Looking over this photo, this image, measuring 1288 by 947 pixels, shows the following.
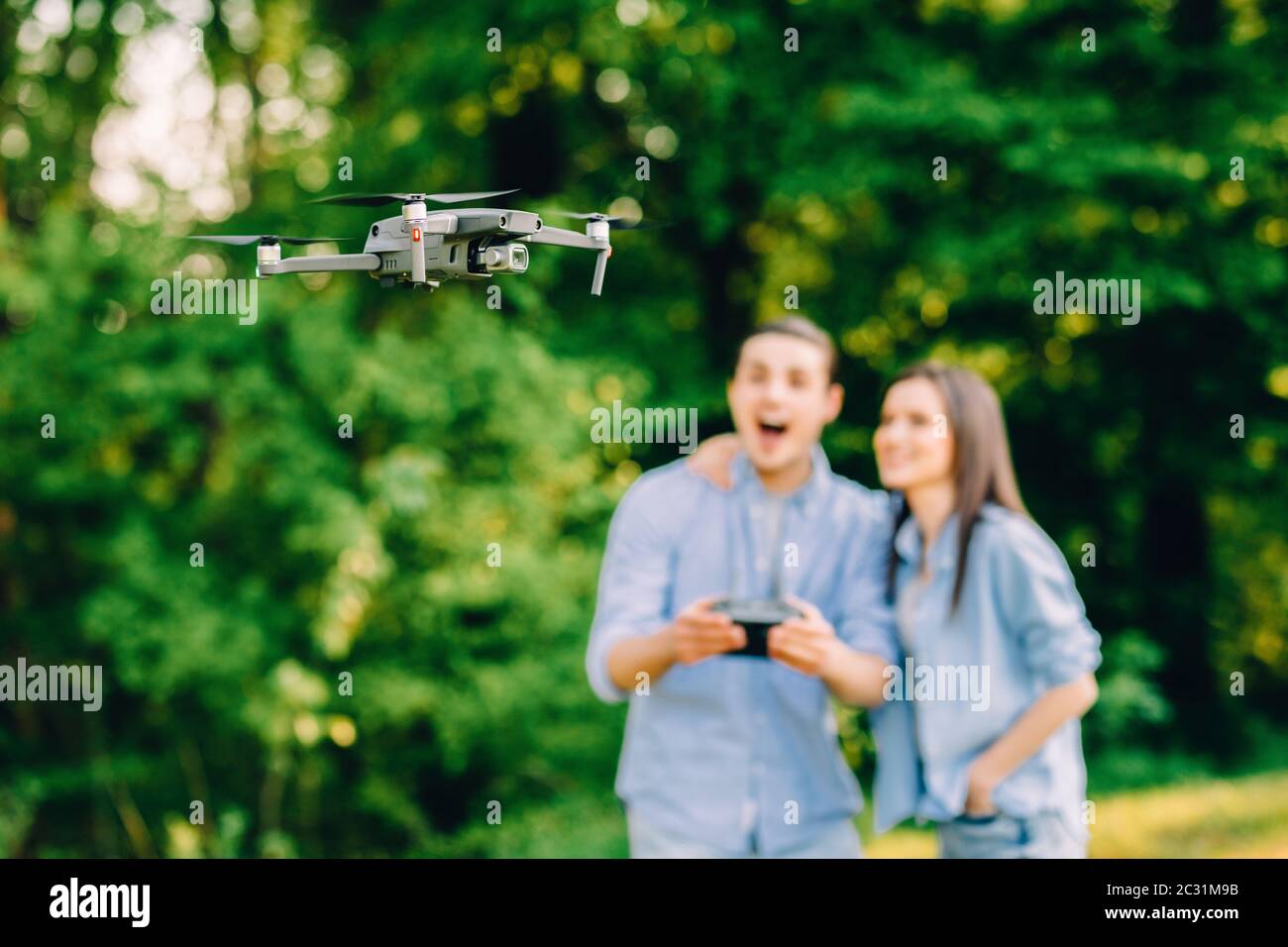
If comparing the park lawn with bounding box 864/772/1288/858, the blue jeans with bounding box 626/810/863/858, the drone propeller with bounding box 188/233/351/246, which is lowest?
the park lawn with bounding box 864/772/1288/858

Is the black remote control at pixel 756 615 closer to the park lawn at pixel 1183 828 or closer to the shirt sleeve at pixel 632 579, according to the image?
the shirt sleeve at pixel 632 579

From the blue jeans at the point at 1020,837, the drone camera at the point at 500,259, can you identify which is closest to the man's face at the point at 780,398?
the blue jeans at the point at 1020,837

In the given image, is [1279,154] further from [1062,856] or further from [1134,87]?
[1062,856]

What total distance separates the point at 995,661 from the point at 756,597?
1.96 ft

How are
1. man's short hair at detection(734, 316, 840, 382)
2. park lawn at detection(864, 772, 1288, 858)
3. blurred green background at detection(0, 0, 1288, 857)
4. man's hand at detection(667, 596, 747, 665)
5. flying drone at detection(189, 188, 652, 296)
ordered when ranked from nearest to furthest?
1. flying drone at detection(189, 188, 652, 296)
2. man's hand at detection(667, 596, 747, 665)
3. man's short hair at detection(734, 316, 840, 382)
4. park lawn at detection(864, 772, 1288, 858)
5. blurred green background at detection(0, 0, 1288, 857)

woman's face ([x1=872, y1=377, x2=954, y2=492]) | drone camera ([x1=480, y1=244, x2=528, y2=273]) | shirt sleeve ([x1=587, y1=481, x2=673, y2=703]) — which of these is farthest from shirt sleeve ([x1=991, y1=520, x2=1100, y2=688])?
drone camera ([x1=480, y1=244, x2=528, y2=273])

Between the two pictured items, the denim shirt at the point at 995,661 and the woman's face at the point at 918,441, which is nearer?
the denim shirt at the point at 995,661

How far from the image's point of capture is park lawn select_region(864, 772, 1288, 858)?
6.04 m

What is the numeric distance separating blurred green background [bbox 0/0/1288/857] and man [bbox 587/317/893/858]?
3.49 meters

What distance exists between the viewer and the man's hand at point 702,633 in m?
2.86

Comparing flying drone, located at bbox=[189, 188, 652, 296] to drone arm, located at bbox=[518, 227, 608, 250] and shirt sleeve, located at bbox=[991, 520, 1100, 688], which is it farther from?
shirt sleeve, located at bbox=[991, 520, 1100, 688]

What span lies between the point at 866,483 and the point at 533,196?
285cm

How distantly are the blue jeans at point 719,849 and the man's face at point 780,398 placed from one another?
3.08 feet

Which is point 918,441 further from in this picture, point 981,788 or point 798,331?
point 981,788
